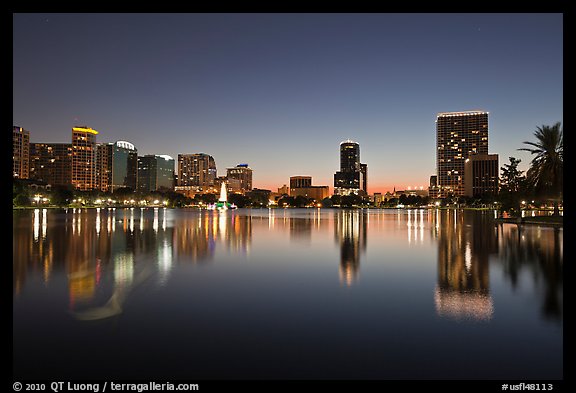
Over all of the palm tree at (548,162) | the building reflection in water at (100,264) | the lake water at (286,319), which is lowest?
the lake water at (286,319)

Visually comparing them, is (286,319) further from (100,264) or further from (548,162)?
(548,162)

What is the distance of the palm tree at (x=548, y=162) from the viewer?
4853cm

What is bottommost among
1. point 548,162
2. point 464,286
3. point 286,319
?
point 286,319

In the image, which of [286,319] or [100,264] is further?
[100,264]

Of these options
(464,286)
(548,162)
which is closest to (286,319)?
(464,286)

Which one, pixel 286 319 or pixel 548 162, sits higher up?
pixel 548 162

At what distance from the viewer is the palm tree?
4853cm

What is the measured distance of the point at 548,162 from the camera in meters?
49.2

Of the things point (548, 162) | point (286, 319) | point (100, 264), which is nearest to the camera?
point (286, 319)

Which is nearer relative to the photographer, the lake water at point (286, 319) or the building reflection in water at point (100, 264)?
the lake water at point (286, 319)

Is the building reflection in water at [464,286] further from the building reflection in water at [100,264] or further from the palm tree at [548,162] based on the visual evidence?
the palm tree at [548,162]

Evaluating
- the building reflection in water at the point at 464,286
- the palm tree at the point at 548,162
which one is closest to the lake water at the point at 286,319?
the building reflection in water at the point at 464,286
